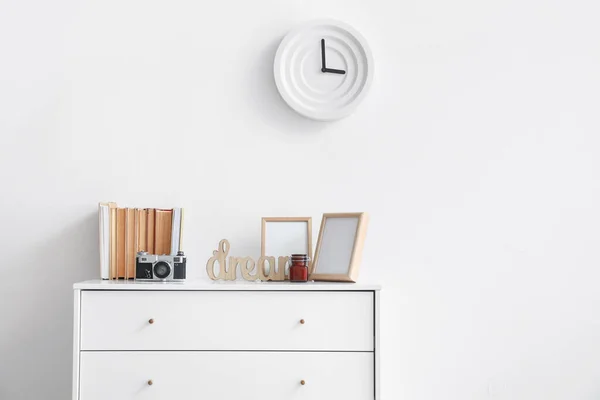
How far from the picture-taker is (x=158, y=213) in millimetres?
2047

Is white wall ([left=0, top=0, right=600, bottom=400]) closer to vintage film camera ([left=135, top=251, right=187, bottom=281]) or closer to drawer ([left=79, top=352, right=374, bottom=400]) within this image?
vintage film camera ([left=135, top=251, right=187, bottom=281])

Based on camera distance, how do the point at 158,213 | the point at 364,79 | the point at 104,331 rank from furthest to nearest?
the point at 364,79 → the point at 158,213 → the point at 104,331

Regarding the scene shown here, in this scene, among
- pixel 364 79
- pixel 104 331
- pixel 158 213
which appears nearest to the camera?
pixel 104 331

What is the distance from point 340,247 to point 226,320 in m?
0.38

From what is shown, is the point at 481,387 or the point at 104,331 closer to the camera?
the point at 104,331

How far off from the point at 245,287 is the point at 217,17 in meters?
0.88

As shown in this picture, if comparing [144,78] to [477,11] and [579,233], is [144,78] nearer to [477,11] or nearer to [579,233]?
[477,11]

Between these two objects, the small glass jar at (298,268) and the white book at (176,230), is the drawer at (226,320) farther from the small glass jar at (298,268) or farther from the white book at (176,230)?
the white book at (176,230)

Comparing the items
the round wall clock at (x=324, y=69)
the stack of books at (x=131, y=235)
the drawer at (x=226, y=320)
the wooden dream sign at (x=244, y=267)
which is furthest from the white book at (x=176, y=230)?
the round wall clock at (x=324, y=69)

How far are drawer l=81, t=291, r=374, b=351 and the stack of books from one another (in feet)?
0.59

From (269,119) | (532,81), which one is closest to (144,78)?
(269,119)

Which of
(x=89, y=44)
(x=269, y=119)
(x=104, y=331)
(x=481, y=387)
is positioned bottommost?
(x=481, y=387)

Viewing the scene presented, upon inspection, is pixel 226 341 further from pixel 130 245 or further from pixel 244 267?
pixel 130 245

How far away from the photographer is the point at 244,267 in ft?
6.56
